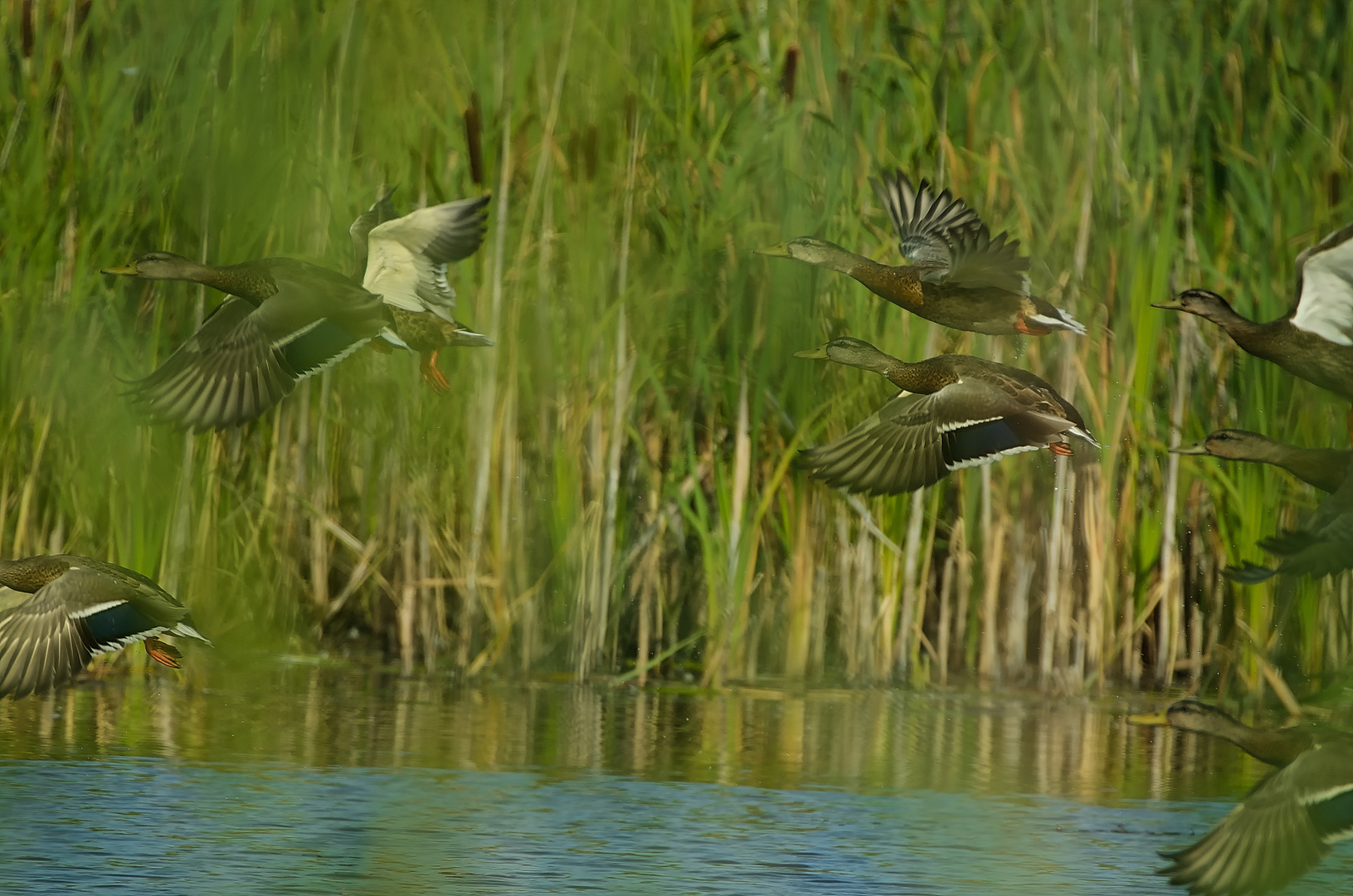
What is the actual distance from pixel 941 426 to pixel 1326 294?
45.6 inches

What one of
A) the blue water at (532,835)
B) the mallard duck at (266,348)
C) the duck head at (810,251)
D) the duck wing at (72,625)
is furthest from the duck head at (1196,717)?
the duck wing at (72,625)

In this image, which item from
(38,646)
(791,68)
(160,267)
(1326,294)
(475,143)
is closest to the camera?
(38,646)

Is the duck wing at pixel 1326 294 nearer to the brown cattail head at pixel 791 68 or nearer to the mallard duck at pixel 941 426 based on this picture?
the mallard duck at pixel 941 426

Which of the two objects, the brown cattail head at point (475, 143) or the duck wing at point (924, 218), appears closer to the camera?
the duck wing at point (924, 218)

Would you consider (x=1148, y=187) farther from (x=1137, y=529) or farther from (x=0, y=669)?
(x=0, y=669)

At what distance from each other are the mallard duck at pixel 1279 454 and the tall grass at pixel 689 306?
4.69ft

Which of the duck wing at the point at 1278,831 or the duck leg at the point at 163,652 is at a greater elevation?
the duck leg at the point at 163,652

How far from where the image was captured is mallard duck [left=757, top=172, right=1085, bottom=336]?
19.6ft

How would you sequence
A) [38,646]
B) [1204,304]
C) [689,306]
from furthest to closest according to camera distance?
[689,306] < [1204,304] < [38,646]

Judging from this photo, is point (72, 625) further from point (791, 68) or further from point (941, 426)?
point (791, 68)

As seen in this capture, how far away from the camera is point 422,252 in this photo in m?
6.31

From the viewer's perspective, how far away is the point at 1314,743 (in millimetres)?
4684

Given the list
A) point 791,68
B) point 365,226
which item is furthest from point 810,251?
point 365,226

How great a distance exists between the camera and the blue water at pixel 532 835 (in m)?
5.09
